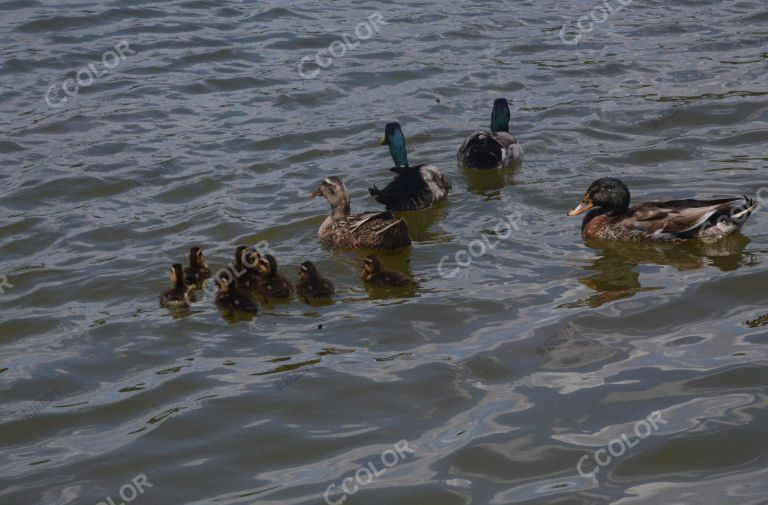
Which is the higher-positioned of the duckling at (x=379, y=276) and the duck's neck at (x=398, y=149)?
the duck's neck at (x=398, y=149)

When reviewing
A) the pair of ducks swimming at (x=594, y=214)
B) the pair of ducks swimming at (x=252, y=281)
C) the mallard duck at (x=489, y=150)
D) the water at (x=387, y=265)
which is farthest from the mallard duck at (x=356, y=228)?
the mallard duck at (x=489, y=150)

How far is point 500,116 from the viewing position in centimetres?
1545

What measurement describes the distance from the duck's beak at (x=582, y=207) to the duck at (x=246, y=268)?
139 inches

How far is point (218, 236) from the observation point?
12.4 meters

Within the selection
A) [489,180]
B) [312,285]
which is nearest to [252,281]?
[312,285]

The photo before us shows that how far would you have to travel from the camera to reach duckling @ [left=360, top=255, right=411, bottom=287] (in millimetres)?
10516

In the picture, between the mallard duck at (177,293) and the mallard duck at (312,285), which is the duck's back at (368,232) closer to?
the mallard duck at (312,285)

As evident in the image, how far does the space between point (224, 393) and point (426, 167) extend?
5.59m

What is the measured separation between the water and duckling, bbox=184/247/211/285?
0.45m

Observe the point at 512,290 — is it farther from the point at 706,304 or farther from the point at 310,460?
the point at 310,460

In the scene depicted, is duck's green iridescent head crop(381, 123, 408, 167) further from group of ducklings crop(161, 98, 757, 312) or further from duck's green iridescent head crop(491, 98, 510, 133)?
duck's green iridescent head crop(491, 98, 510, 133)

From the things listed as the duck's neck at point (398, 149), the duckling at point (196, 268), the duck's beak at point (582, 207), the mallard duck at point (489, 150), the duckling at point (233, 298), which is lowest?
the duck's beak at point (582, 207)

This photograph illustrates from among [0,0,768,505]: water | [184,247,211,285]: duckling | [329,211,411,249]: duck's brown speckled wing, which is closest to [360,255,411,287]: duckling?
[0,0,768,505]: water

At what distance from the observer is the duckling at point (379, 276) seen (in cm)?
1052
